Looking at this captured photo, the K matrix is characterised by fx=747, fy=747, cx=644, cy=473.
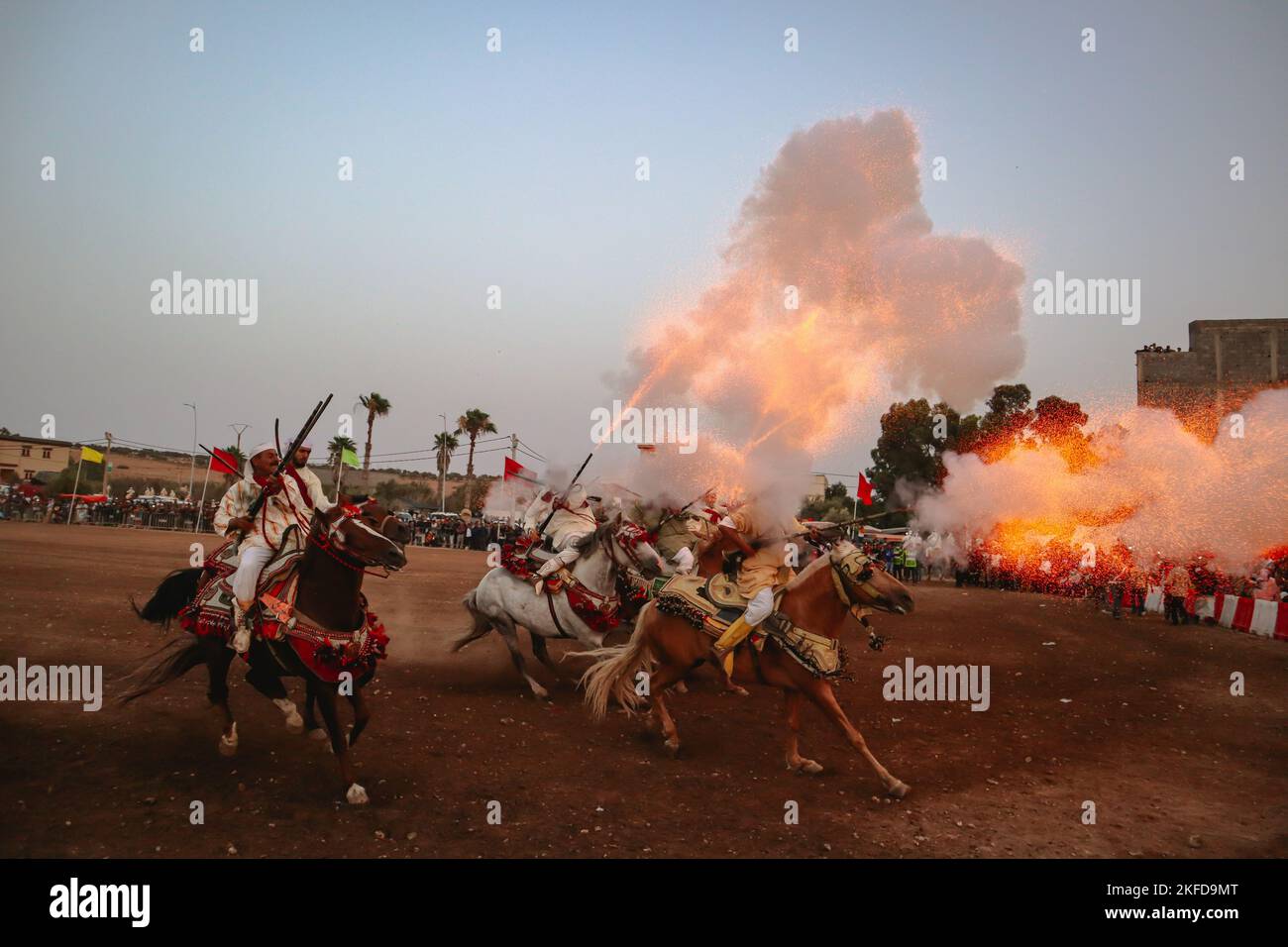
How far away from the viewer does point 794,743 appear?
825 centimetres

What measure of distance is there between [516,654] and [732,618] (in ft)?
13.4

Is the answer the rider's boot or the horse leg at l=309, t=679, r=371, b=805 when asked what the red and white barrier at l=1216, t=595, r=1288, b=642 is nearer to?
the horse leg at l=309, t=679, r=371, b=805

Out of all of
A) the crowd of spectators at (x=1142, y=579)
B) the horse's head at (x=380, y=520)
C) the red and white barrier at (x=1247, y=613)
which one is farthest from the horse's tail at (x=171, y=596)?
the red and white barrier at (x=1247, y=613)

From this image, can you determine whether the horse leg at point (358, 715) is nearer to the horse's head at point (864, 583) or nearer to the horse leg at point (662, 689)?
the horse leg at point (662, 689)

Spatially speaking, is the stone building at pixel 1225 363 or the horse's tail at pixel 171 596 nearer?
the horse's tail at pixel 171 596

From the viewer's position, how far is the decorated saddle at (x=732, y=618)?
309 inches

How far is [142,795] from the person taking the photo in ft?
21.3

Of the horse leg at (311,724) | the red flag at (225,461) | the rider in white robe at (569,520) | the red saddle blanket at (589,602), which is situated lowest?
the horse leg at (311,724)

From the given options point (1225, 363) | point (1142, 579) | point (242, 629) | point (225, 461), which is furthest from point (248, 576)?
point (1225, 363)

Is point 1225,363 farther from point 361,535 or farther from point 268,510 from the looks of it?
point 268,510

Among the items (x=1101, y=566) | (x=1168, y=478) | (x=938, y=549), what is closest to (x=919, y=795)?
(x=1168, y=478)

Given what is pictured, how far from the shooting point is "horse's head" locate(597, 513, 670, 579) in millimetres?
10742

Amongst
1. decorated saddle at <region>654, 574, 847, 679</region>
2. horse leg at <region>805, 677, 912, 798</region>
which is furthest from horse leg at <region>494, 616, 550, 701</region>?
horse leg at <region>805, 677, 912, 798</region>

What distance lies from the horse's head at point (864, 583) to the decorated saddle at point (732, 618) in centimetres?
54
